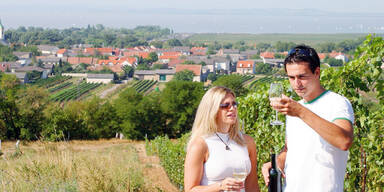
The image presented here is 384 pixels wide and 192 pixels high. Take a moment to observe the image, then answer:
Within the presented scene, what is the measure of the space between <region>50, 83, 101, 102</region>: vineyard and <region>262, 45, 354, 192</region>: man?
56.8 m

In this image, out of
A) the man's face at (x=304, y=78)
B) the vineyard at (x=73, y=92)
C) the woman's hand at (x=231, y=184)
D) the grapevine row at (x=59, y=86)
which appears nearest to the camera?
the man's face at (x=304, y=78)

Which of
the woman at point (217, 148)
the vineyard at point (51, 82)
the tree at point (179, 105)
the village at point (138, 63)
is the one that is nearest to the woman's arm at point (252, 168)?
the woman at point (217, 148)

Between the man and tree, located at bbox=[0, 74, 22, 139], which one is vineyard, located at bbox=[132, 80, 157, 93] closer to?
tree, located at bbox=[0, 74, 22, 139]

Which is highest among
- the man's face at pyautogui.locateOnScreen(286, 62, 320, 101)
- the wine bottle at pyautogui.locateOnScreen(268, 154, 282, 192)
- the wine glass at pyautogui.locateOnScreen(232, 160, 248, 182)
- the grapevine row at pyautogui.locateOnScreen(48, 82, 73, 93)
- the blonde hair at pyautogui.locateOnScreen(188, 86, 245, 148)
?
the man's face at pyautogui.locateOnScreen(286, 62, 320, 101)

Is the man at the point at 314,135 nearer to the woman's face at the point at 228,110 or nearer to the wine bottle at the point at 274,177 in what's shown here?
the wine bottle at the point at 274,177

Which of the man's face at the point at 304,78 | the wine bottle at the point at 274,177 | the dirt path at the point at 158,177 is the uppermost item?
the man's face at the point at 304,78

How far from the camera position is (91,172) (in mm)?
4375

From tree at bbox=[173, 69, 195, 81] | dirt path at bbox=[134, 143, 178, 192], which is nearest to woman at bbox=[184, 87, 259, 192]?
dirt path at bbox=[134, 143, 178, 192]

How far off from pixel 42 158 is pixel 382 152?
3671 millimetres

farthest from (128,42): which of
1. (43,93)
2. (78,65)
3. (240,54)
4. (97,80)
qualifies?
(43,93)

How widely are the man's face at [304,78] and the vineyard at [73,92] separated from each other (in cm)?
5686

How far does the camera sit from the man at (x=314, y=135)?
6.18ft

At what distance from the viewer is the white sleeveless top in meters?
2.26

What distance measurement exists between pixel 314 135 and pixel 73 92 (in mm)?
67263
